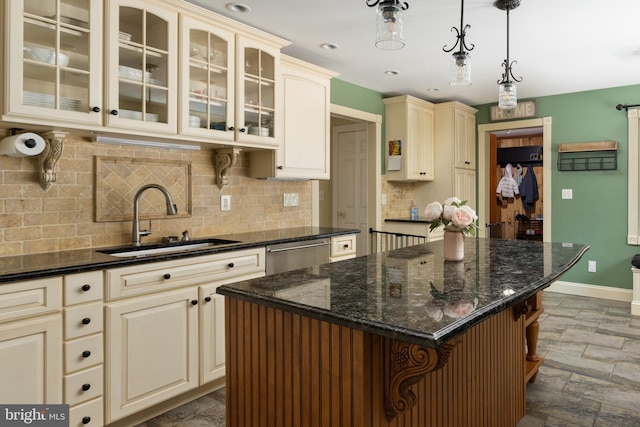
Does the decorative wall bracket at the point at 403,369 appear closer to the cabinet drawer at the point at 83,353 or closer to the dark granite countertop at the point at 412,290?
the dark granite countertop at the point at 412,290

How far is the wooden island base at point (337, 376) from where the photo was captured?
1270 millimetres

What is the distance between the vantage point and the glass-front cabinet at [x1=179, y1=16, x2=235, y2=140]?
107 inches

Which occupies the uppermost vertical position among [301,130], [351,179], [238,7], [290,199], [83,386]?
[238,7]

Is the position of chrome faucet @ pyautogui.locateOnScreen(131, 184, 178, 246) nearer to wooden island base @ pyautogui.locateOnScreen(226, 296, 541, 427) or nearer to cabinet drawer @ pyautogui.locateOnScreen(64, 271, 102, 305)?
cabinet drawer @ pyautogui.locateOnScreen(64, 271, 102, 305)

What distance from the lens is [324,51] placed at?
3.81m

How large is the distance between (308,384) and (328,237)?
7.00ft

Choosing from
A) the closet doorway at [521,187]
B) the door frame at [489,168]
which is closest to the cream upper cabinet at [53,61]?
the door frame at [489,168]

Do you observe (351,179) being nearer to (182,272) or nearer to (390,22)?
(182,272)

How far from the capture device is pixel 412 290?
154cm

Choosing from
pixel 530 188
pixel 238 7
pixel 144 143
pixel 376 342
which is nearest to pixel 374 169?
pixel 238 7

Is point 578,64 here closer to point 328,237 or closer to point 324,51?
point 324,51

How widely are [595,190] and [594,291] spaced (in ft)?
3.92

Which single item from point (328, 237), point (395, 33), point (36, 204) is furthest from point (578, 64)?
point (36, 204)

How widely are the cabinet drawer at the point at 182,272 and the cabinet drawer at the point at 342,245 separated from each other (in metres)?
0.79
